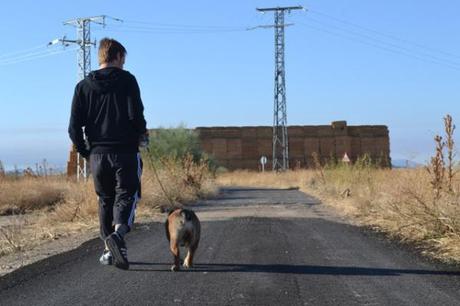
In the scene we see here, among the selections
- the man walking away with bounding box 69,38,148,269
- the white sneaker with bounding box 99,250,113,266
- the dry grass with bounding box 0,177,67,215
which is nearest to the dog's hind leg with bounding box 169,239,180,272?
the man walking away with bounding box 69,38,148,269

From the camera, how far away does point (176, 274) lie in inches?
278

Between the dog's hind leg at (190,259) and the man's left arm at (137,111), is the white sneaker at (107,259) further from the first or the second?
the man's left arm at (137,111)

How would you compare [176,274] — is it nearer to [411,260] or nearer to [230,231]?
[411,260]

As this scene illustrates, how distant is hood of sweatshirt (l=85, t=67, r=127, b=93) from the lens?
7234 mm

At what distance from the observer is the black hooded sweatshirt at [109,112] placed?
722 centimetres

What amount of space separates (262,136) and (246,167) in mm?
4604

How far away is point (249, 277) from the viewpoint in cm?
686

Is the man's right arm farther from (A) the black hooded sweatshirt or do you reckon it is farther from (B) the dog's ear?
(B) the dog's ear

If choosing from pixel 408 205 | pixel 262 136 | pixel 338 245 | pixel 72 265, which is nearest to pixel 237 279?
pixel 72 265

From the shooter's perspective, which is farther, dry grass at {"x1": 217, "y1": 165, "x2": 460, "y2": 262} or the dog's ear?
dry grass at {"x1": 217, "y1": 165, "x2": 460, "y2": 262}

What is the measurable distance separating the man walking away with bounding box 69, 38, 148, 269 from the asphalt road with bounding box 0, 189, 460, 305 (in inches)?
30.1

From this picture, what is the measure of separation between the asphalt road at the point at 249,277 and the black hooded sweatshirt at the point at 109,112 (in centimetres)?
150

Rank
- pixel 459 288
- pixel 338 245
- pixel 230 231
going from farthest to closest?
1. pixel 230 231
2. pixel 338 245
3. pixel 459 288

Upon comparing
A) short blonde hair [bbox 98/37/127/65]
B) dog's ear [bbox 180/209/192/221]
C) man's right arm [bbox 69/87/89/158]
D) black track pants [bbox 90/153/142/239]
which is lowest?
dog's ear [bbox 180/209/192/221]
